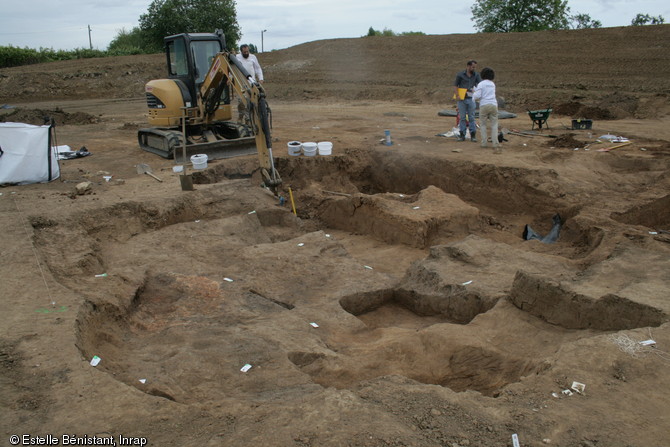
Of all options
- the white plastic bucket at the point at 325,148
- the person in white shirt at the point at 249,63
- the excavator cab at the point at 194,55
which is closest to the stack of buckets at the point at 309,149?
the white plastic bucket at the point at 325,148

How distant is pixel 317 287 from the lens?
6211 mm

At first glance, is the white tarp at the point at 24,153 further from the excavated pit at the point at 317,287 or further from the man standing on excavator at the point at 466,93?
the man standing on excavator at the point at 466,93

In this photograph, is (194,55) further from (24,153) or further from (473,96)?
(473,96)

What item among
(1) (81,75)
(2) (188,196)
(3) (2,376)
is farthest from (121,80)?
(3) (2,376)

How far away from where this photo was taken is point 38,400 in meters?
3.39

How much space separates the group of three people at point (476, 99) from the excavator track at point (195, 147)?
4.64m

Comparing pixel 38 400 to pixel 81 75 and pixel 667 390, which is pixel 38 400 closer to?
pixel 667 390

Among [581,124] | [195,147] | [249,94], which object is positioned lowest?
[195,147]

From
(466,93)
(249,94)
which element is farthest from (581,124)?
(249,94)

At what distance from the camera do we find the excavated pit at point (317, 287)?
14.6 ft

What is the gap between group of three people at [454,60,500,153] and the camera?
1046 cm

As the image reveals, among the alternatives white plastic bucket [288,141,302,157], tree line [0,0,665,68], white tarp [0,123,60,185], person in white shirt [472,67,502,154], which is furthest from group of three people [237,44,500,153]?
tree line [0,0,665,68]

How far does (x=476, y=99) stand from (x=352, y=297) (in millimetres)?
6309

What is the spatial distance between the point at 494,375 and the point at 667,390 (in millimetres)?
1349
